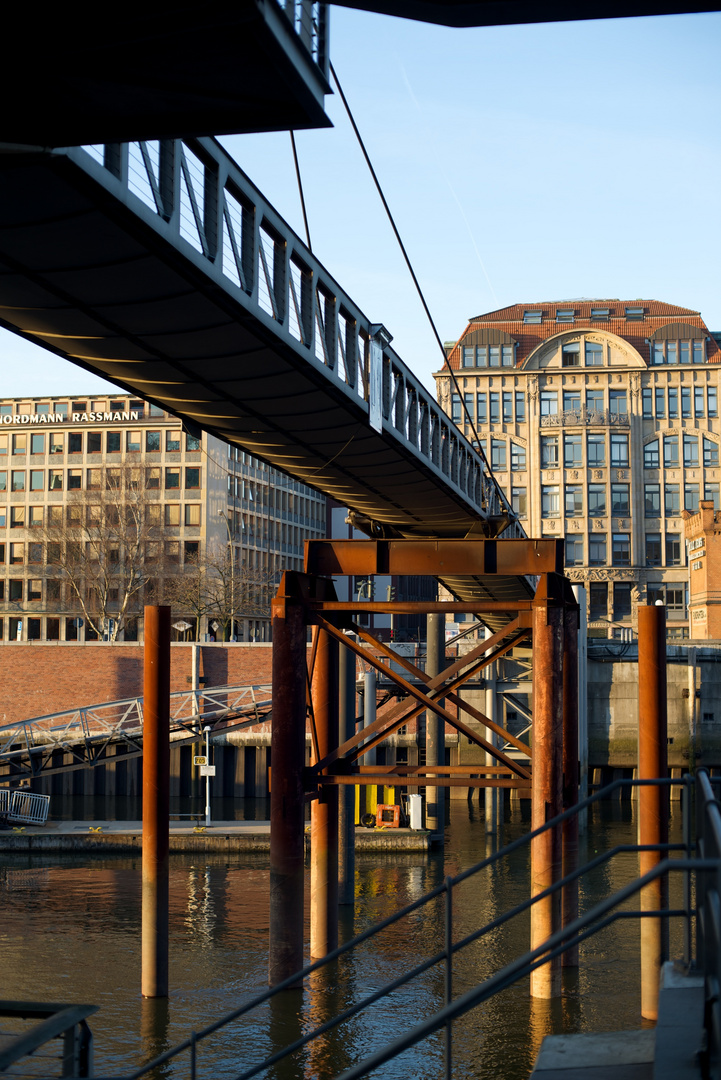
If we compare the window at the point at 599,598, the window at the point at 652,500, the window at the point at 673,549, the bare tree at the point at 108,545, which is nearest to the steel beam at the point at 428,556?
the bare tree at the point at 108,545

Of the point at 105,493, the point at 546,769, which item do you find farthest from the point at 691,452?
the point at 546,769

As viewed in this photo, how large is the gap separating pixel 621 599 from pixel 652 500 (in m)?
7.15

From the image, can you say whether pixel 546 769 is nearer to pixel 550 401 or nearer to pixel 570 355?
pixel 550 401

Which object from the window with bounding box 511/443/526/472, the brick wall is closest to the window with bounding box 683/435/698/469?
the window with bounding box 511/443/526/472

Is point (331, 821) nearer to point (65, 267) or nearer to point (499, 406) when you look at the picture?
point (65, 267)

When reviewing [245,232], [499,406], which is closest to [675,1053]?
[245,232]

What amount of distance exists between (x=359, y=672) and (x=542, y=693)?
34.1 m

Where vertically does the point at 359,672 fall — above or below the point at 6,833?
above

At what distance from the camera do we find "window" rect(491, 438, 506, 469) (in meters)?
82.1

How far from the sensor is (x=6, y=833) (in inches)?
1296

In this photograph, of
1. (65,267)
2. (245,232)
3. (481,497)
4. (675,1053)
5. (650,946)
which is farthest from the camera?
(481,497)

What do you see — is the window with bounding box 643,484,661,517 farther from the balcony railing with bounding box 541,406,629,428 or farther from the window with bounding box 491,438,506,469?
the window with bounding box 491,438,506,469

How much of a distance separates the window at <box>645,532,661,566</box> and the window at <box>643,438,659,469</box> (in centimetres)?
471

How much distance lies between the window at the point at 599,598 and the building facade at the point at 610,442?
2.7 inches
